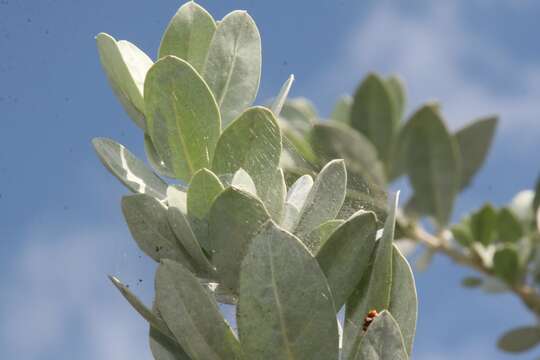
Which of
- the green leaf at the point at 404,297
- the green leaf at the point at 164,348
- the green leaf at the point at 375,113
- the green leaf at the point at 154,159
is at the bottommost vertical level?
the green leaf at the point at 164,348

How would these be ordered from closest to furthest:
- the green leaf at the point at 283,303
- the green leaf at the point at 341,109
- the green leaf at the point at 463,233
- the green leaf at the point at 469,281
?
1. the green leaf at the point at 283,303
2. the green leaf at the point at 463,233
3. the green leaf at the point at 341,109
4. the green leaf at the point at 469,281

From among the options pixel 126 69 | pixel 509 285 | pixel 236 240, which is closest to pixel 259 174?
pixel 236 240

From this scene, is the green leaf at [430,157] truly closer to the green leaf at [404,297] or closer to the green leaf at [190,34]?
the green leaf at [404,297]

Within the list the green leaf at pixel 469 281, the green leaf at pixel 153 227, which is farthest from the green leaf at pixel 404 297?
the green leaf at pixel 469 281

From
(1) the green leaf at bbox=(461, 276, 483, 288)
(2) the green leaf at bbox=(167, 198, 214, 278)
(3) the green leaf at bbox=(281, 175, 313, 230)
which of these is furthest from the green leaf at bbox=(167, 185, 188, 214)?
(1) the green leaf at bbox=(461, 276, 483, 288)

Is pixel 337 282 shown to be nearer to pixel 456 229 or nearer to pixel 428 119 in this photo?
pixel 428 119

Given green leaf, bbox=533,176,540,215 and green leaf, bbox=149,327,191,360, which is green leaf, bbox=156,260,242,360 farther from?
green leaf, bbox=533,176,540,215
